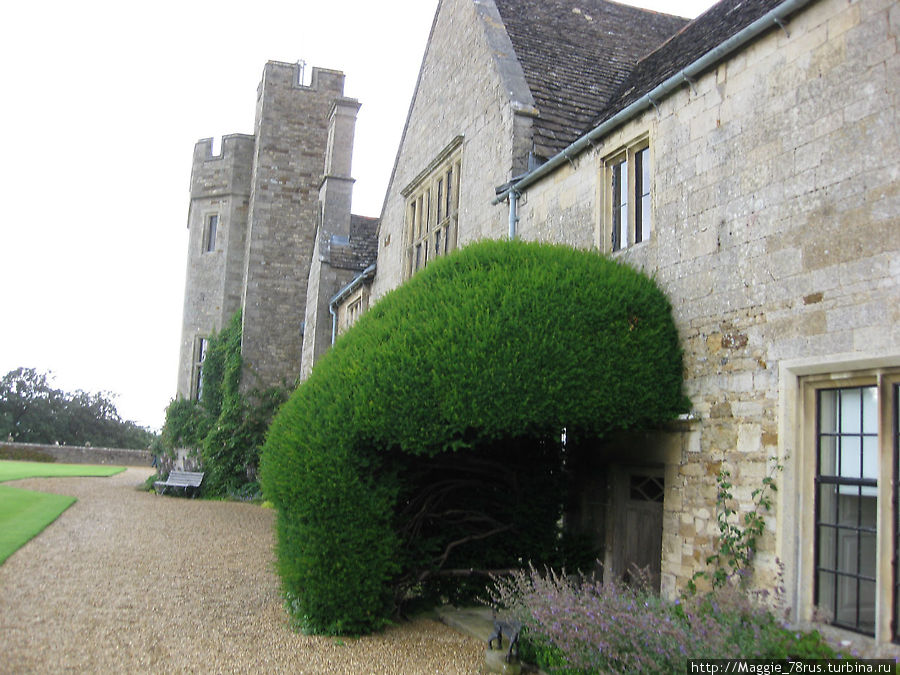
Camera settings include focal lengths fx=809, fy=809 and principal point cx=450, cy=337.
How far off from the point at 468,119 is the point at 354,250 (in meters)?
8.19

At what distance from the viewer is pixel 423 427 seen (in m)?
6.46

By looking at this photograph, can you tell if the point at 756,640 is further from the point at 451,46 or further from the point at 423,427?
the point at 451,46

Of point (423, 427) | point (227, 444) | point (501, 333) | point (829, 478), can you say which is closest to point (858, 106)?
point (829, 478)

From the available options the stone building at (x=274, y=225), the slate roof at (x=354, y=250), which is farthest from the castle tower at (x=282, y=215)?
the slate roof at (x=354, y=250)

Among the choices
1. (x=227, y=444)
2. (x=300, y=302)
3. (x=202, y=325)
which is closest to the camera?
(x=227, y=444)

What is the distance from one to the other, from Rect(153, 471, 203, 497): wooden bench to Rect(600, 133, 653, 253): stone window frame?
16.0 meters

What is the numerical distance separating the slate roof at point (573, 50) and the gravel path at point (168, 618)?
641 cm

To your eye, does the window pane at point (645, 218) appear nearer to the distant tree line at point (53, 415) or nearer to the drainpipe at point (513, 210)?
the drainpipe at point (513, 210)

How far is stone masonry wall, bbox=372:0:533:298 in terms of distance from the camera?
34.6 ft

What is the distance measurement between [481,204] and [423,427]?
208 inches

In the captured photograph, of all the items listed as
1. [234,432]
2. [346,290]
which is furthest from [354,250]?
[234,432]

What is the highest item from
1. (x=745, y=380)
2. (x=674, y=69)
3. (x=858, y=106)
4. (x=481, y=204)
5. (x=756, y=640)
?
(x=674, y=69)

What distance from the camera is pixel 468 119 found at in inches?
468

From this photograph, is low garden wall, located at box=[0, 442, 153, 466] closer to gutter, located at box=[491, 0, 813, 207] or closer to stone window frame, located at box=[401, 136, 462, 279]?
stone window frame, located at box=[401, 136, 462, 279]
